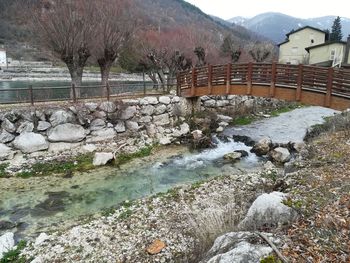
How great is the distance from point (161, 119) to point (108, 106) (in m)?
3.49

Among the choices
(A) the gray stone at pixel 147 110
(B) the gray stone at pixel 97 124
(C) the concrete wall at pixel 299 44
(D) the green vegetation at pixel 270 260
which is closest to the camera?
(D) the green vegetation at pixel 270 260

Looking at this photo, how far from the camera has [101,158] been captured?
44.3 ft

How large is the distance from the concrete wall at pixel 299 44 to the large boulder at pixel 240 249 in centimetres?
4626

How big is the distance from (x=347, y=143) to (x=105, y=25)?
50.3 ft

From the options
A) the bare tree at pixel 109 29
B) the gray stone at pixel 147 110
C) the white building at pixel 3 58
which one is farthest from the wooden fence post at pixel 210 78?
the white building at pixel 3 58

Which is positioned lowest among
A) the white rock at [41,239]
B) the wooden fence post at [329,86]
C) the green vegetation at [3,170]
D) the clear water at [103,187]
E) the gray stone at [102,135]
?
the clear water at [103,187]

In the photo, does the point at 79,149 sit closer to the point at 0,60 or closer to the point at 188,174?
the point at 188,174

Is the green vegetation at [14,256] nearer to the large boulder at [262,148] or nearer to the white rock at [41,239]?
the white rock at [41,239]

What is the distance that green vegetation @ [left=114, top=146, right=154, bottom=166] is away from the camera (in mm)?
13920

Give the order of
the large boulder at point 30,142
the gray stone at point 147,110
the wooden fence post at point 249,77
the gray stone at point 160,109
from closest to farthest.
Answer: the large boulder at point 30,142, the wooden fence post at point 249,77, the gray stone at point 147,110, the gray stone at point 160,109

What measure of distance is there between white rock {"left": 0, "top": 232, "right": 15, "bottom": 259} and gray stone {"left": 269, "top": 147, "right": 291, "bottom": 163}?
11.1 meters

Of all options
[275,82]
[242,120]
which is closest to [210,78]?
[275,82]

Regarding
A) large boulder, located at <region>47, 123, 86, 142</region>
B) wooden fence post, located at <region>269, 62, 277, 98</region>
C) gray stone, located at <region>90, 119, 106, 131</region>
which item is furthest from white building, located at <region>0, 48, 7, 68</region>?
wooden fence post, located at <region>269, 62, 277, 98</region>

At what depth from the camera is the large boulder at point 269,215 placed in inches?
209
